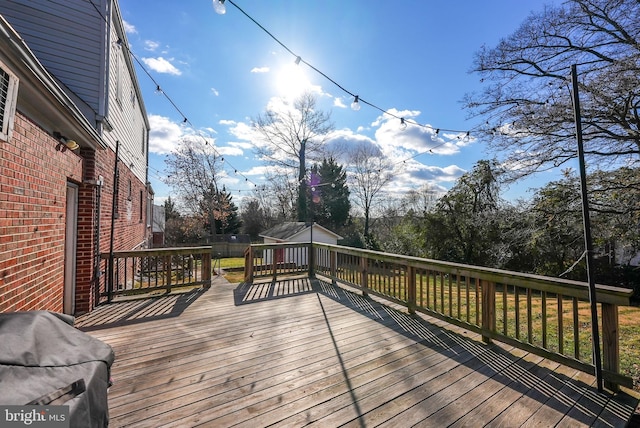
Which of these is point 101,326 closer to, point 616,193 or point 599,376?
point 599,376

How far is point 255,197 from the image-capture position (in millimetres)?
29219

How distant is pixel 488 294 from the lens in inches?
126

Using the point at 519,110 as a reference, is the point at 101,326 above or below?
below

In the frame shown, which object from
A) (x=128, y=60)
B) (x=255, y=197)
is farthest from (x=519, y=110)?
(x=255, y=197)

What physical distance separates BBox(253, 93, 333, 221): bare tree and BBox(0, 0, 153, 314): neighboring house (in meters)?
12.0

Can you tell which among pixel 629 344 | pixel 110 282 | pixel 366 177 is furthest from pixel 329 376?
pixel 366 177

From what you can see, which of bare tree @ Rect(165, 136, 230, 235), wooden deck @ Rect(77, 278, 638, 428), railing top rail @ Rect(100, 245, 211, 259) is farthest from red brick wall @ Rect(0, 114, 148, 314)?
bare tree @ Rect(165, 136, 230, 235)

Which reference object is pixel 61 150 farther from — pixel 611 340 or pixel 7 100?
pixel 611 340

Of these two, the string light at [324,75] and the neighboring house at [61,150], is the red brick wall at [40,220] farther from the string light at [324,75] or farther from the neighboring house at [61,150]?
the string light at [324,75]

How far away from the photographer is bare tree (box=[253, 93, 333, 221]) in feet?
61.6

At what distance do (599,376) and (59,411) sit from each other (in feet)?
11.7

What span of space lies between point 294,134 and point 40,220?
17586 mm

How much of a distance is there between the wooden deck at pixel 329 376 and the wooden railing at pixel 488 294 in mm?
175

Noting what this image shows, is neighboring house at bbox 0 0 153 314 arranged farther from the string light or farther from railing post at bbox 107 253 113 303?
the string light
